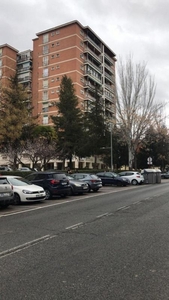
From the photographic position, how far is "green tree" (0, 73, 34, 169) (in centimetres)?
2739

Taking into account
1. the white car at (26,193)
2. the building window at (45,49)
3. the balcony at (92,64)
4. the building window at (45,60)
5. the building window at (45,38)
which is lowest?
the white car at (26,193)

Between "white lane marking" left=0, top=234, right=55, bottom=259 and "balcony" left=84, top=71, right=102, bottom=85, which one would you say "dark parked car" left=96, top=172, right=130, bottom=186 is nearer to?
"white lane marking" left=0, top=234, right=55, bottom=259

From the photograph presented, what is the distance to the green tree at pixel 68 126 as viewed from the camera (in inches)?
1649

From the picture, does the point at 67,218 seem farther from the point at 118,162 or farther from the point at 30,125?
the point at 118,162

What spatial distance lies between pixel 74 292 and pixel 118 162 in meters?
54.7

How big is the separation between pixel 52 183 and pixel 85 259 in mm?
11324

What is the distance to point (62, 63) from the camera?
6762cm

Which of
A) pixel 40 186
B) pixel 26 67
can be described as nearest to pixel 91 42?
pixel 26 67

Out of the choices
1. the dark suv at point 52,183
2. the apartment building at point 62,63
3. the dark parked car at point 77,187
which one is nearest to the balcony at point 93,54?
the apartment building at point 62,63

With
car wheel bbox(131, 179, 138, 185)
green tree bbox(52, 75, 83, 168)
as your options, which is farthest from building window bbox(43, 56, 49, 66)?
car wheel bbox(131, 179, 138, 185)

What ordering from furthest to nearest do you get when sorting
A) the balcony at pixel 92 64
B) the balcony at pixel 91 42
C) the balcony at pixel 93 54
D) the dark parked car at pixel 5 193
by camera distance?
the balcony at pixel 91 42
the balcony at pixel 93 54
the balcony at pixel 92 64
the dark parked car at pixel 5 193

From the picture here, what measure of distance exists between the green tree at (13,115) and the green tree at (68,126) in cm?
1197

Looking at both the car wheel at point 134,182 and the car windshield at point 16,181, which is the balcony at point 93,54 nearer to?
the car wheel at point 134,182

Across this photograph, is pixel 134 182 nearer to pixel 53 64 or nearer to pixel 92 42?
pixel 53 64
